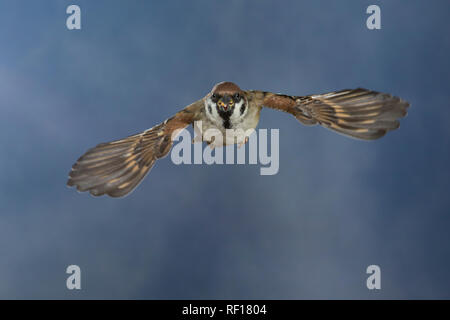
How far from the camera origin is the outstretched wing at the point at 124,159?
2248 millimetres

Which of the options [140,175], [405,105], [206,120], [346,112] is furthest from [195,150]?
[405,105]

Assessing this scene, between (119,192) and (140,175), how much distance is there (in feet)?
0.46

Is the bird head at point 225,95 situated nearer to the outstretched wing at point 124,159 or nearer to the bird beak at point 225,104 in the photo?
the bird beak at point 225,104

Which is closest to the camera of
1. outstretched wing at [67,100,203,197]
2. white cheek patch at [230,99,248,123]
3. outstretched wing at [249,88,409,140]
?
outstretched wing at [249,88,409,140]

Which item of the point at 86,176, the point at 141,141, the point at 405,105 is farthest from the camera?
the point at 141,141

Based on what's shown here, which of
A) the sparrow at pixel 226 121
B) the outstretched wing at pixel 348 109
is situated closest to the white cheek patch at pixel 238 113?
the sparrow at pixel 226 121

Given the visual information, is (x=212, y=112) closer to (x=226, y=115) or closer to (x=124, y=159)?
(x=226, y=115)

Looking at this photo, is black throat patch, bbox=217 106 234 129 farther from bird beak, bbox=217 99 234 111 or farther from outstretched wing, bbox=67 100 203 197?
outstretched wing, bbox=67 100 203 197

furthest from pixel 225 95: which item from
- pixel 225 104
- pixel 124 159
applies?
pixel 124 159

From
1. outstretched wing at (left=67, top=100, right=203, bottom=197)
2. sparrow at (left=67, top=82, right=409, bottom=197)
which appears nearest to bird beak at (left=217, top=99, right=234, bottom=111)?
sparrow at (left=67, top=82, right=409, bottom=197)

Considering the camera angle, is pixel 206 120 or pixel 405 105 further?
pixel 206 120

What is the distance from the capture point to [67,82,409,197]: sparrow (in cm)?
219

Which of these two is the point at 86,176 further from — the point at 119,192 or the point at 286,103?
the point at 286,103

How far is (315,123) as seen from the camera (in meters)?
2.29
